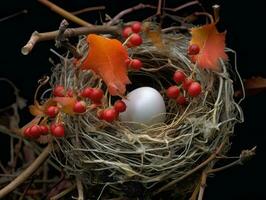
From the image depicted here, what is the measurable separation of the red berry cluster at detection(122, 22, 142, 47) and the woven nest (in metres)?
0.08

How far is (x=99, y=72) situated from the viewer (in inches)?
48.2

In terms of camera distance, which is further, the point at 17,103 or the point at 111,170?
the point at 17,103

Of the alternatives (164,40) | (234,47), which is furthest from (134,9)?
(234,47)

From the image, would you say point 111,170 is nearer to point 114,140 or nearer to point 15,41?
point 114,140

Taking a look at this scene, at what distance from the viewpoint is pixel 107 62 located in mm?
1222

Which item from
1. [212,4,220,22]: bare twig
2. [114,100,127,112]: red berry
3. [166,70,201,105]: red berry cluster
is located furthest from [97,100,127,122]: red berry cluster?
[212,4,220,22]: bare twig

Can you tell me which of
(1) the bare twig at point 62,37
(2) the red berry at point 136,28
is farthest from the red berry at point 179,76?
(1) the bare twig at point 62,37

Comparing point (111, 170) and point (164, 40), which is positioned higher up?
point (164, 40)

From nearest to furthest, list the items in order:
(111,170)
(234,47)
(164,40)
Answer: (111,170) → (164,40) → (234,47)

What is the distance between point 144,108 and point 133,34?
5.3 inches

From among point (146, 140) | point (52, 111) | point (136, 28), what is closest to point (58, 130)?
point (52, 111)

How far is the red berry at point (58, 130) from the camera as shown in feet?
3.99

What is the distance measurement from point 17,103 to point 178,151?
1.66 ft

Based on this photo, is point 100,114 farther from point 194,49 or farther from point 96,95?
point 194,49
